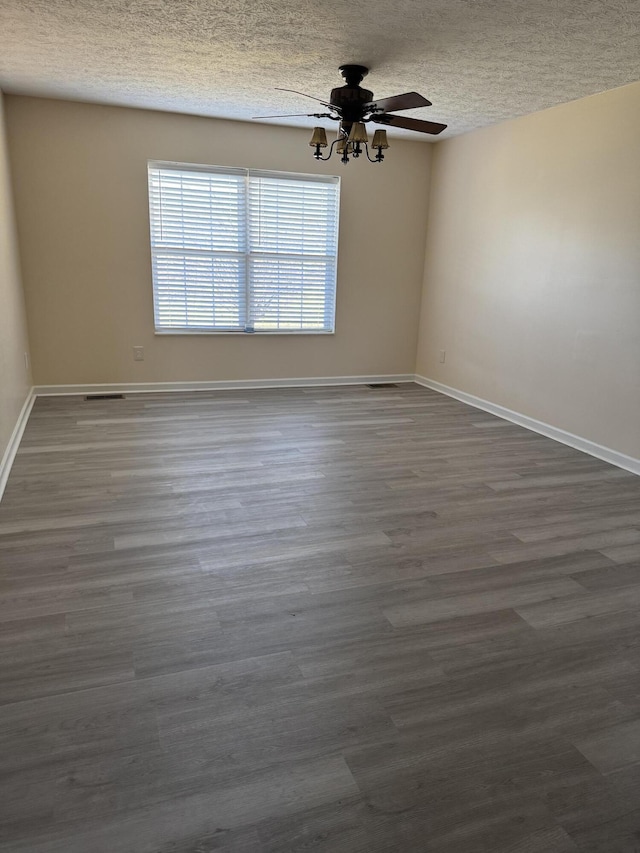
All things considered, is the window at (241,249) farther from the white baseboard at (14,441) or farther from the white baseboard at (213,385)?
the white baseboard at (14,441)

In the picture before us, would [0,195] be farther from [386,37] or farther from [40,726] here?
[40,726]

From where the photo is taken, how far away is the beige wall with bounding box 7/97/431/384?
15.8 feet

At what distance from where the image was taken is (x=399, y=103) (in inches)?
122

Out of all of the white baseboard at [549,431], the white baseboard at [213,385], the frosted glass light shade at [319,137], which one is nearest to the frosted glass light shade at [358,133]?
the frosted glass light shade at [319,137]

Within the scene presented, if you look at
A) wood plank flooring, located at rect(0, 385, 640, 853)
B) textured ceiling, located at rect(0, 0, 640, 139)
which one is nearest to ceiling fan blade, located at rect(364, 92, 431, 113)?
textured ceiling, located at rect(0, 0, 640, 139)

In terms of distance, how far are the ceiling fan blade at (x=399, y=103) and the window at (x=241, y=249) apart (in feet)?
7.20

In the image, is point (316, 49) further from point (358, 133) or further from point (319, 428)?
point (319, 428)

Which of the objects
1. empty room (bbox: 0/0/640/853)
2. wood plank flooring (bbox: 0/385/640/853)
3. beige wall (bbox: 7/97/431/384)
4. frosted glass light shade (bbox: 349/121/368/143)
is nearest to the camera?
wood plank flooring (bbox: 0/385/640/853)

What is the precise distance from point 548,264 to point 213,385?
322cm

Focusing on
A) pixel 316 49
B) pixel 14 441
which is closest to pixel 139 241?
pixel 14 441

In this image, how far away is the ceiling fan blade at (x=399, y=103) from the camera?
2.96m

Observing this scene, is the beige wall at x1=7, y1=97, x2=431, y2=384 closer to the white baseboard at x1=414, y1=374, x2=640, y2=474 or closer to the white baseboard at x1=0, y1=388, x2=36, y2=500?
the white baseboard at x1=0, y1=388, x2=36, y2=500

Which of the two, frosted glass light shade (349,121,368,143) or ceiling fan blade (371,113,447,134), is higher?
ceiling fan blade (371,113,447,134)

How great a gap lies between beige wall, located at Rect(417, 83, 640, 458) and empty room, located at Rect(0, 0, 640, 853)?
3 centimetres
